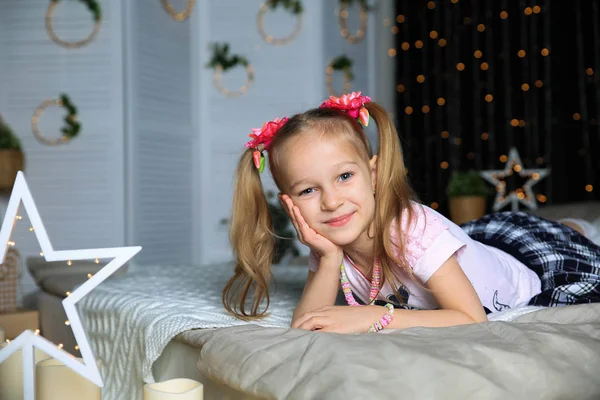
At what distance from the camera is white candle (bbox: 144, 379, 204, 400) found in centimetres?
91

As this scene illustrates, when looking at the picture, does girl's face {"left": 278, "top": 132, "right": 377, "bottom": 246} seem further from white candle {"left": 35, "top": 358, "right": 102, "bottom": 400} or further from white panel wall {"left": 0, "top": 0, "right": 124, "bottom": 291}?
white panel wall {"left": 0, "top": 0, "right": 124, "bottom": 291}

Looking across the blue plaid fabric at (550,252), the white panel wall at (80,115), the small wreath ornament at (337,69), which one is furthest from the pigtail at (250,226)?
the small wreath ornament at (337,69)

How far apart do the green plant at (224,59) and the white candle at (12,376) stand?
147 inches

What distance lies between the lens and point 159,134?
450 cm

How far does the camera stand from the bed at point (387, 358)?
92cm

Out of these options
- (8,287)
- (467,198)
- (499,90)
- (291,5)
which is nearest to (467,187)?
(467,198)

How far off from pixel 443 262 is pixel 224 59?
364 centimetres

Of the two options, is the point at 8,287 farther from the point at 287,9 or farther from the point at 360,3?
the point at 360,3

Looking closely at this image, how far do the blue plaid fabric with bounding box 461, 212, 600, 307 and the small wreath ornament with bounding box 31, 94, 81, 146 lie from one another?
288 centimetres

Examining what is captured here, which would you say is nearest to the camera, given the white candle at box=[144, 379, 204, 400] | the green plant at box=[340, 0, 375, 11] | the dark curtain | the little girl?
the white candle at box=[144, 379, 204, 400]

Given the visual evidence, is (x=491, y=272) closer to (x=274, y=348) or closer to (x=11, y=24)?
(x=274, y=348)

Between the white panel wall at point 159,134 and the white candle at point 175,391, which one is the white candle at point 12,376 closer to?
the white candle at point 175,391

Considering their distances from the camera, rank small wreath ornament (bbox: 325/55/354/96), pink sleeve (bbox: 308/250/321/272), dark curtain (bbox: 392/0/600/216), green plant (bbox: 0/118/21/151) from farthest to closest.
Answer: small wreath ornament (bbox: 325/55/354/96) → dark curtain (bbox: 392/0/600/216) → green plant (bbox: 0/118/21/151) → pink sleeve (bbox: 308/250/321/272)

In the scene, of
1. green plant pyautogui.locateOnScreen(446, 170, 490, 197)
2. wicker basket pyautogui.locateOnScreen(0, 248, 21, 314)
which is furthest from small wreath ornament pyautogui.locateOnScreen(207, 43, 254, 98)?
wicker basket pyautogui.locateOnScreen(0, 248, 21, 314)
